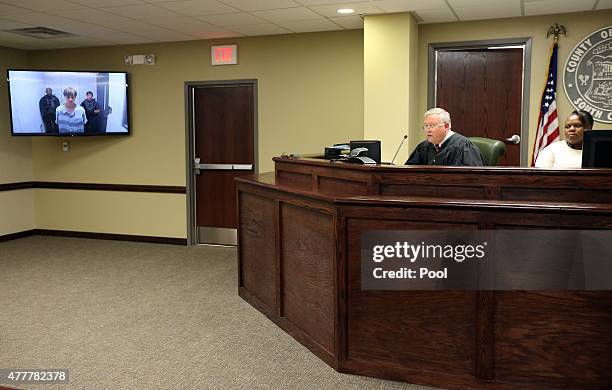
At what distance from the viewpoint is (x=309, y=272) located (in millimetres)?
3664

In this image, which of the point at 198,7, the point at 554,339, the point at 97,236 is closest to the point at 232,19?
the point at 198,7

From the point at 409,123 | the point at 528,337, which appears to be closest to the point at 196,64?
the point at 409,123

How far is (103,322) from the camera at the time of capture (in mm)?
4301

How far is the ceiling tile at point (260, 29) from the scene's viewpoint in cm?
602

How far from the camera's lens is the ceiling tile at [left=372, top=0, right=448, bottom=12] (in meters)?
4.98

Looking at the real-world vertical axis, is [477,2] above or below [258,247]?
above

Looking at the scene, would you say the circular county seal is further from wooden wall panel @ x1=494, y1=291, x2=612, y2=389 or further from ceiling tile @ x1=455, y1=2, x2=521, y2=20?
wooden wall panel @ x1=494, y1=291, x2=612, y2=389

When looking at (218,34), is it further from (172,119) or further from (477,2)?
(477,2)

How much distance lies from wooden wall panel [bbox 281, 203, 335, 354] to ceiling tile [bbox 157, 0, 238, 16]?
6.90ft

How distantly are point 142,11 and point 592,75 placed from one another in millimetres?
4229

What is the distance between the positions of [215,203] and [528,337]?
4.91m

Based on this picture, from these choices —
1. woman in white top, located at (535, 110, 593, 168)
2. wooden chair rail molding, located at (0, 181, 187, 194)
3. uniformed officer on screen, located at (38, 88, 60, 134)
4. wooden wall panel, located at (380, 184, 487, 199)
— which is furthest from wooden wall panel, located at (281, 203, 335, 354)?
uniformed officer on screen, located at (38, 88, 60, 134)

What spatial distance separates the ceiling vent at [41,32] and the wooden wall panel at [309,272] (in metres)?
3.99

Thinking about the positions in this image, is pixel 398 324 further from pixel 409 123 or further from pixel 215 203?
pixel 215 203
